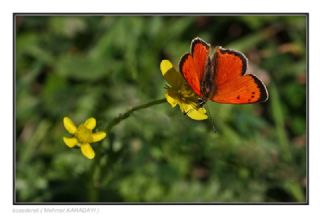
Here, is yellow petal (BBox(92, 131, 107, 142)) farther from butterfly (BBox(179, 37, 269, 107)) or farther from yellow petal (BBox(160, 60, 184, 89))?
butterfly (BBox(179, 37, 269, 107))

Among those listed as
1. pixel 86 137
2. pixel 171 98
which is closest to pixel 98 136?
pixel 86 137

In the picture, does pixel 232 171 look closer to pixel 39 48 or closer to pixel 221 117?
pixel 221 117

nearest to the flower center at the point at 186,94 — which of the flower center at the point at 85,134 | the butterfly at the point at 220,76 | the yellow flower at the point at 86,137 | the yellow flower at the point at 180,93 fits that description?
the yellow flower at the point at 180,93

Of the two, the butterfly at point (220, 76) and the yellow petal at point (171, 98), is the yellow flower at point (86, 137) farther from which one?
the butterfly at point (220, 76)

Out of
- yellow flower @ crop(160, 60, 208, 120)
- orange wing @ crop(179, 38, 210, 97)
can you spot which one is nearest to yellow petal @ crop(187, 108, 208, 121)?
yellow flower @ crop(160, 60, 208, 120)
